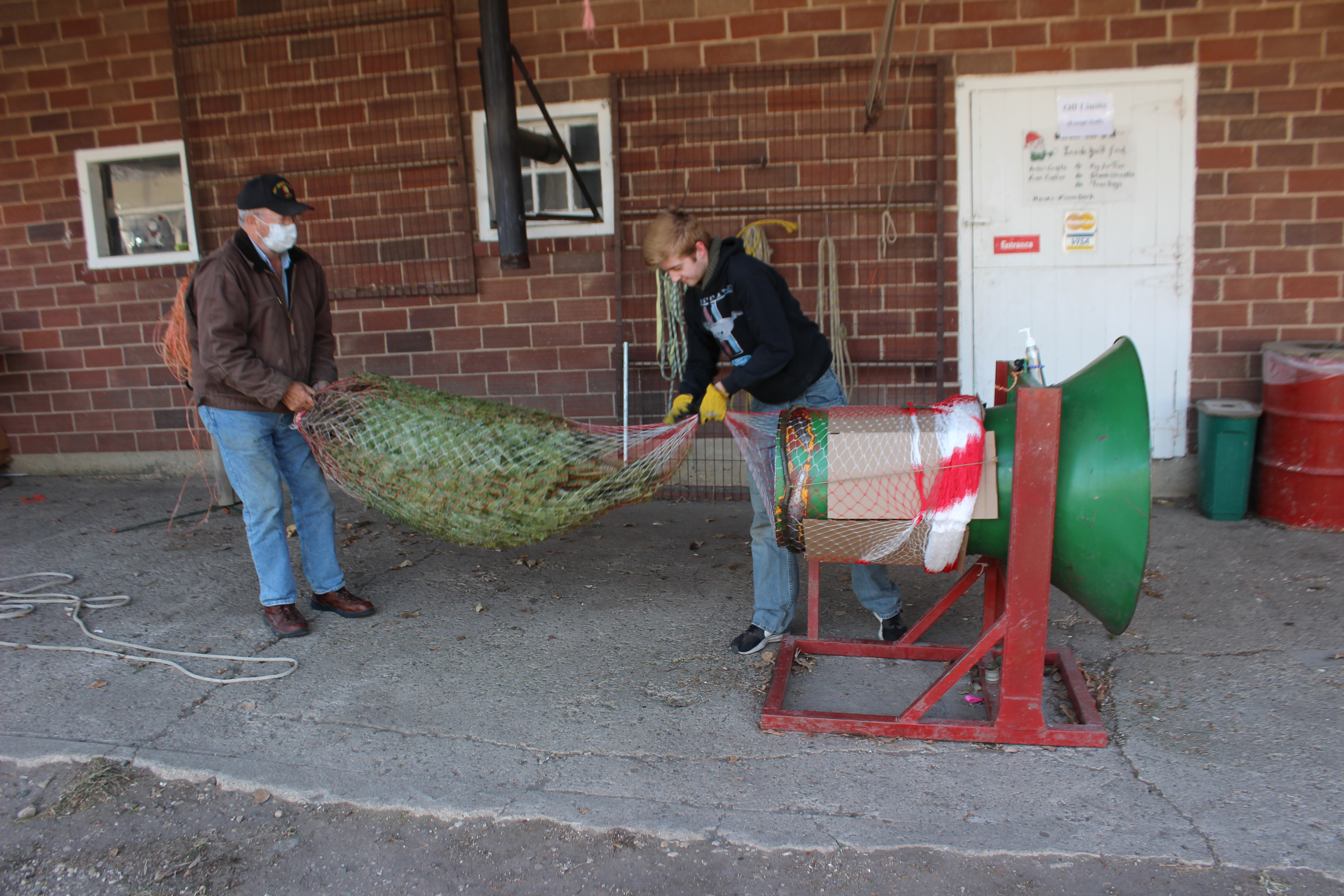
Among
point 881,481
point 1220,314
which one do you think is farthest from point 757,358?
point 1220,314

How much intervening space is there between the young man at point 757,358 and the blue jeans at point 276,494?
165 centimetres

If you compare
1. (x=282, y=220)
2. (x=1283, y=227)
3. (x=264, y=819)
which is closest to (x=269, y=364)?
(x=282, y=220)

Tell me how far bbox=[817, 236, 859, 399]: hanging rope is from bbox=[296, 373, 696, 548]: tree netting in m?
2.32

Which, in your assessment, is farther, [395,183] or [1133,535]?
[395,183]

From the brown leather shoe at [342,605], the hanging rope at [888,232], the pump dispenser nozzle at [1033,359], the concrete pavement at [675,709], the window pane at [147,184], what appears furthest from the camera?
the window pane at [147,184]

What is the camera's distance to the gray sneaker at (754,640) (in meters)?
3.43

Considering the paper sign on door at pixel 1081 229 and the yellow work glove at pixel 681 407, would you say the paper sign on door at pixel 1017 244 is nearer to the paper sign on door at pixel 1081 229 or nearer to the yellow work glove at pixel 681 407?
the paper sign on door at pixel 1081 229

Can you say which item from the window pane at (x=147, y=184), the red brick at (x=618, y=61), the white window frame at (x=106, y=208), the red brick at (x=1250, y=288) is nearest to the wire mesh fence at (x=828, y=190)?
the red brick at (x=618, y=61)

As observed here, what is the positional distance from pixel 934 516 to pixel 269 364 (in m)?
2.76

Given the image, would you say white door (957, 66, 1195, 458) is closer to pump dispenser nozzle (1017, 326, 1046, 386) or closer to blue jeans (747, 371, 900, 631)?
blue jeans (747, 371, 900, 631)

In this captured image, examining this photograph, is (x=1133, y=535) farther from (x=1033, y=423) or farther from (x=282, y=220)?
(x=282, y=220)

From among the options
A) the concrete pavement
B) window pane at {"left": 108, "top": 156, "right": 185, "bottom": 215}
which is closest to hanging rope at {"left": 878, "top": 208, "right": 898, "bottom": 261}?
the concrete pavement

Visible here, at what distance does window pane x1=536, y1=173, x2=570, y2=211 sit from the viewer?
594cm

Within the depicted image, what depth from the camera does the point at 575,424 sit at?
373 cm
